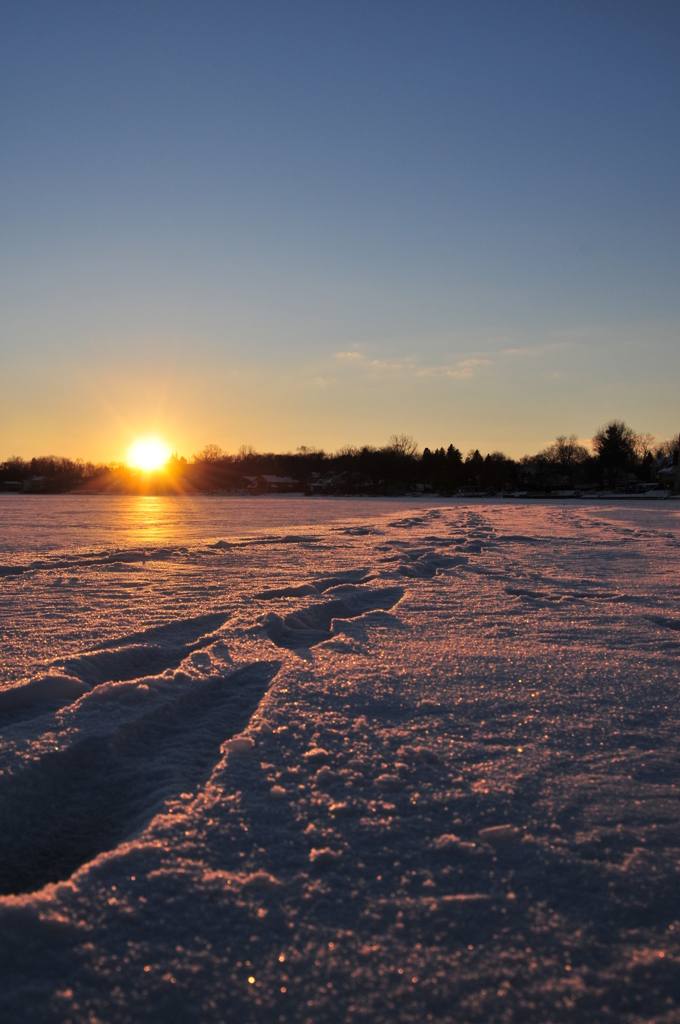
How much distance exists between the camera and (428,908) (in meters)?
1.35

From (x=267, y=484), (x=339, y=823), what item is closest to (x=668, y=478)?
(x=267, y=484)

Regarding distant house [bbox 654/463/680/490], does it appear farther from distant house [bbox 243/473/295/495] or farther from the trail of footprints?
the trail of footprints

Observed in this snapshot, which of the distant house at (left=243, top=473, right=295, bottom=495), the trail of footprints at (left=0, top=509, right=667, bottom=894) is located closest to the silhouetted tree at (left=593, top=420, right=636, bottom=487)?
the distant house at (left=243, top=473, right=295, bottom=495)

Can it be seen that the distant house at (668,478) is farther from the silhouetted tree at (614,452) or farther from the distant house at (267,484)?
the distant house at (267,484)

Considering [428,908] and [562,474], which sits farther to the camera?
[562,474]

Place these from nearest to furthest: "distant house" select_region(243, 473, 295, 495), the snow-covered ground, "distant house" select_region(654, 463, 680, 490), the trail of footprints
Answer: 1. the snow-covered ground
2. the trail of footprints
3. "distant house" select_region(654, 463, 680, 490)
4. "distant house" select_region(243, 473, 295, 495)

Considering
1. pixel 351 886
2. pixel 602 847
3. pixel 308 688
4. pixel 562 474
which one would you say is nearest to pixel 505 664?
pixel 308 688

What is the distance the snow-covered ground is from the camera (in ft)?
3.80

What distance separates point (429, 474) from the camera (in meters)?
85.1

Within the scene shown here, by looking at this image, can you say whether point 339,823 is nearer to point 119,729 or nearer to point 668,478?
point 119,729

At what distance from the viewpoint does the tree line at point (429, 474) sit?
7725cm

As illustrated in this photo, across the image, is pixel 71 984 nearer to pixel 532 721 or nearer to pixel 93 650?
pixel 532 721

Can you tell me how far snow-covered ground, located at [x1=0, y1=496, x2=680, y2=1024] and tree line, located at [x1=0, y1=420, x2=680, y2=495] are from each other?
68.2 m

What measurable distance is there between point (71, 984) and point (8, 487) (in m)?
108
